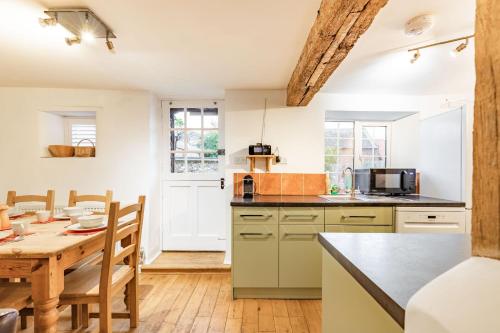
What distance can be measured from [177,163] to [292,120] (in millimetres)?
1700

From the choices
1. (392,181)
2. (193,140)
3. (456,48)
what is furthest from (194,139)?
(456,48)

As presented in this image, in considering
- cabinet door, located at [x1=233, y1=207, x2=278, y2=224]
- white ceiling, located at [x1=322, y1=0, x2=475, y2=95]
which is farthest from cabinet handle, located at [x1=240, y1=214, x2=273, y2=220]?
white ceiling, located at [x1=322, y1=0, x2=475, y2=95]

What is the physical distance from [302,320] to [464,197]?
1.83 meters

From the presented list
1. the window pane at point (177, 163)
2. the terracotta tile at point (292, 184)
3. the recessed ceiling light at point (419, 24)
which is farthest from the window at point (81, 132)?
the recessed ceiling light at point (419, 24)

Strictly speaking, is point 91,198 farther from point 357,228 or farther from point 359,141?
point 359,141

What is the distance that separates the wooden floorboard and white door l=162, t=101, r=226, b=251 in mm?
870

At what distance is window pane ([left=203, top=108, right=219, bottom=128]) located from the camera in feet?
11.7

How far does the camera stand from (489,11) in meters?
0.51

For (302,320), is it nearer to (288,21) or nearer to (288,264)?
(288,264)

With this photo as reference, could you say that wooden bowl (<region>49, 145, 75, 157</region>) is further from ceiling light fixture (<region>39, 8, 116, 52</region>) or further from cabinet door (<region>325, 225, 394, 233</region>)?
cabinet door (<region>325, 225, 394, 233</region>)

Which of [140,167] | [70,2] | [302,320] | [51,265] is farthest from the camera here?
[140,167]

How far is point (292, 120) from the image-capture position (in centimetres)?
307

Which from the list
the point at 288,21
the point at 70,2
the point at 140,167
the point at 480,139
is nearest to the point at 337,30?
the point at 288,21

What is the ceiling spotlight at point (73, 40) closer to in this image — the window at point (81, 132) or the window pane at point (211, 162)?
the window at point (81, 132)
